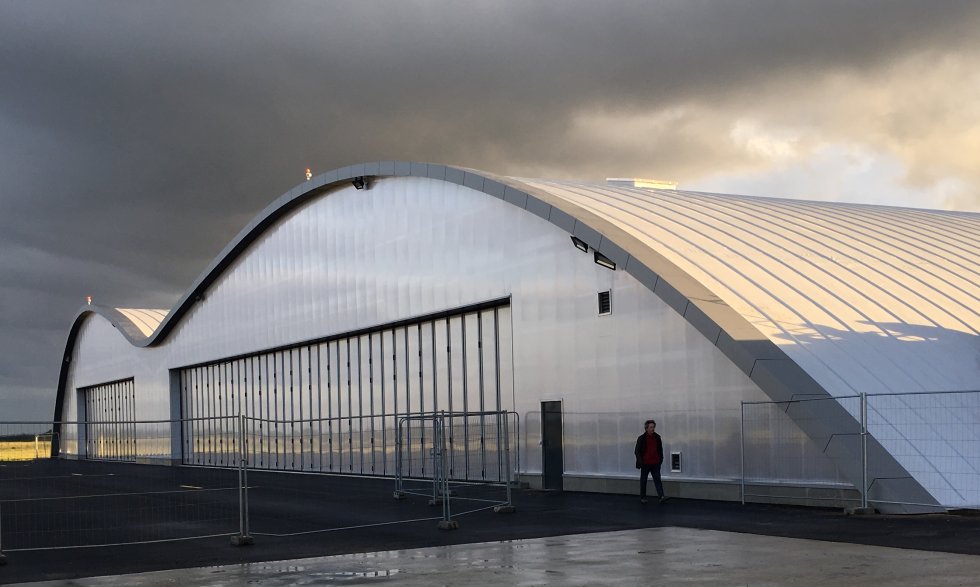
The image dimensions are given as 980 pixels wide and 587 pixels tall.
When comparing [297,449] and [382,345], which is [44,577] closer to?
[382,345]

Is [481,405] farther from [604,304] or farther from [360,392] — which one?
[360,392]

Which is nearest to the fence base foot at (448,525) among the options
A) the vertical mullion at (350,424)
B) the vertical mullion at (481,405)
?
the vertical mullion at (481,405)

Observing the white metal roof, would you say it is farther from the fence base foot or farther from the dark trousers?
the fence base foot

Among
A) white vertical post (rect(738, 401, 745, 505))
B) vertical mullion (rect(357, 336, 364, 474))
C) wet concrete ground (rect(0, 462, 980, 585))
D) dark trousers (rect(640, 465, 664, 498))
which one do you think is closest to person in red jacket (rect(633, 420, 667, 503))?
dark trousers (rect(640, 465, 664, 498))

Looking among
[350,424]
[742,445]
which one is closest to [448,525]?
[742,445]

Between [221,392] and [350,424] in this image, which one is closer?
[350,424]

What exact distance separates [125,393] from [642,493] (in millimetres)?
53642

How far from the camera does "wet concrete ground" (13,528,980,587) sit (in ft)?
39.6

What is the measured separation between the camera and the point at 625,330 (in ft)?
86.9

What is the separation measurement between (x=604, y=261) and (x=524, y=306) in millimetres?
4195

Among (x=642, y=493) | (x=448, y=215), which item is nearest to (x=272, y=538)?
(x=642, y=493)

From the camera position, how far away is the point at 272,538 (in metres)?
18.3

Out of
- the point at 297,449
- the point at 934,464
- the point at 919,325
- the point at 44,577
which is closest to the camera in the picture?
the point at 44,577

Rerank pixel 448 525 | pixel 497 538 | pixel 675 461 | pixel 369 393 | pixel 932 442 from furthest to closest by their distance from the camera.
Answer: pixel 369 393 → pixel 675 461 → pixel 932 442 → pixel 448 525 → pixel 497 538
